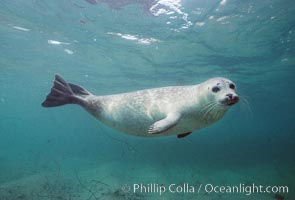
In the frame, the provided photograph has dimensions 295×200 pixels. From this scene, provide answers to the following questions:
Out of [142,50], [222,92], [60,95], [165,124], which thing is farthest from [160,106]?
[142,50]

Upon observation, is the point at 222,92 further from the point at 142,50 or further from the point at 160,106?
the point at 142,50

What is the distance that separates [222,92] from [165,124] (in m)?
0.95

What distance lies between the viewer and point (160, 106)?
4.26 m

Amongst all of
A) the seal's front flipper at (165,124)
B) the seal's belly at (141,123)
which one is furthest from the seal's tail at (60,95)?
the seal's front flipper at (165,124)

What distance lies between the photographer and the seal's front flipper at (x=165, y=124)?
11.2ft

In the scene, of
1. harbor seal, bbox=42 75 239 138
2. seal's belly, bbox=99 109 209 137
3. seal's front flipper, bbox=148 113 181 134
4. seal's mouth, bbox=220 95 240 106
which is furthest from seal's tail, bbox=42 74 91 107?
seal's mouth, bbox=220 95 240 106

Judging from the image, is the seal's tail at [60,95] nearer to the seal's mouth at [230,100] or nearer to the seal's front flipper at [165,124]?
the seal's front flipper at [165,124]

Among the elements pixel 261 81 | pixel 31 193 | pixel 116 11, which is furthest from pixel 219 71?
pixel 31 193

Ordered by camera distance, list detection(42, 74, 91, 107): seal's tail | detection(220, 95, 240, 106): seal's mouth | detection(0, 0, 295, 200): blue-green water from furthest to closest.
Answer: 1. detection(0, 0, 295, 200): blue-green water
2. detection(42, 74, 91, 107): seal's tail
3. detection(220, 95, 240, 106): seal's mouth

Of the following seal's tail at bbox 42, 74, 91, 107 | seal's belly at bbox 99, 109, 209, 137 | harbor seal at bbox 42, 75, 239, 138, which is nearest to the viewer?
harbor seal at bbox 42, 75, 239, 138

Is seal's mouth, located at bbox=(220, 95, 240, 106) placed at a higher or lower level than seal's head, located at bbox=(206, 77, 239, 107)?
lower

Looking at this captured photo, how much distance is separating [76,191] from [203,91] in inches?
301

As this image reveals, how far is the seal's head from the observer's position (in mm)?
3369

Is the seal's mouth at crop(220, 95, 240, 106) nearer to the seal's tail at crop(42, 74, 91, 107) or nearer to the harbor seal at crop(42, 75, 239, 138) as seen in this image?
the harbor seal at crop(42, 75, 239, 138)
